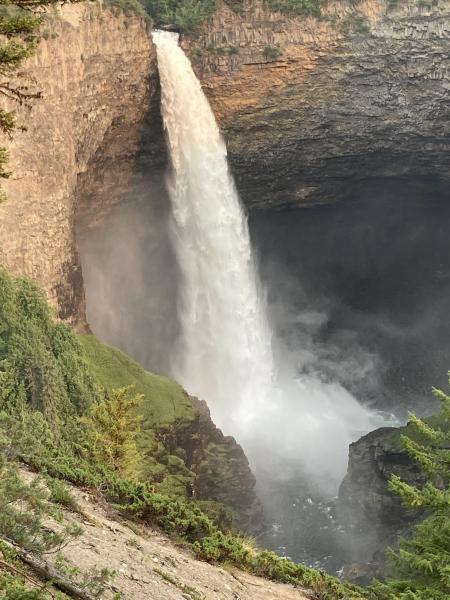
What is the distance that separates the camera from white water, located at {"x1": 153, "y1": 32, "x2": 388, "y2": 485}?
32250 millimetres

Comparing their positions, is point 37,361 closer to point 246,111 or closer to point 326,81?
point 246,111

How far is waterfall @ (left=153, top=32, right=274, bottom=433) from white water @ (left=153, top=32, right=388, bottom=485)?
5 cm

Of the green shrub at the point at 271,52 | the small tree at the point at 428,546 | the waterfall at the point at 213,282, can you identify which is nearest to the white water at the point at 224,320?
the waterfall at the point at 213,282

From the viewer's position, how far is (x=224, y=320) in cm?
3606

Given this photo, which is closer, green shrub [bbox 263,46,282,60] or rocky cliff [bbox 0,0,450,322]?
rocky cliff [bbox 0,0,450,322]

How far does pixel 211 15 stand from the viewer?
32.2 meters

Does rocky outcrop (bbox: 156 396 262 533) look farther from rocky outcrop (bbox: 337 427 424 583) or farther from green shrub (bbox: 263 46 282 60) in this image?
green shrub (bbox: 263 46 282 60)

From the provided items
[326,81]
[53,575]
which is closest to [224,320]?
[326,81]

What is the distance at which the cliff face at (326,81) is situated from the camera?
33.1m

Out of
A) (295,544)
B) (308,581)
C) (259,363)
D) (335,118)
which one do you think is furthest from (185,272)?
(308,581)

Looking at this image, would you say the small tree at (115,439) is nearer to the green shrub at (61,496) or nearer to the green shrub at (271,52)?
the green shrub at (61,496)

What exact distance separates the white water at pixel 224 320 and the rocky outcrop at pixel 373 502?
2.69 metres

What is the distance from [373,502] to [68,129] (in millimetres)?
17454

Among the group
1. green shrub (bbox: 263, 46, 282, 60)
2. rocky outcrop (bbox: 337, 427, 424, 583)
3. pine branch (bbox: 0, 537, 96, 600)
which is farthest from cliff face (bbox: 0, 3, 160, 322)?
pine branch (bbox: 0, 537, 96, 600)
